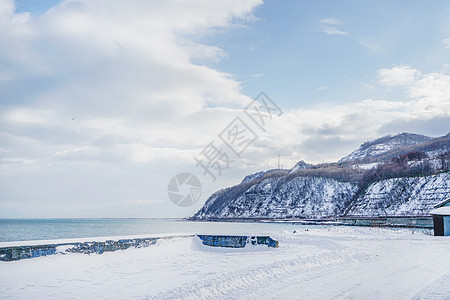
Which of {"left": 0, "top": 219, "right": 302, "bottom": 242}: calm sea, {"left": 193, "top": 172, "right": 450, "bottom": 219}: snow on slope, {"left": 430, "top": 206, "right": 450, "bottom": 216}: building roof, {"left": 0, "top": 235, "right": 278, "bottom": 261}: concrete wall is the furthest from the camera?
{"left": 193, "top": 172, "right": 450, "bottom": 219}: snow on slope

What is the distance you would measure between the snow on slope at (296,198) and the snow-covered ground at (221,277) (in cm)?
14135

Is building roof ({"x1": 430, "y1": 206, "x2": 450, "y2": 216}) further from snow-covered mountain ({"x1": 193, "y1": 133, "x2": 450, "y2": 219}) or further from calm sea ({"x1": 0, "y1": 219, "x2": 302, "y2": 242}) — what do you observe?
snow-covered mountain ({"x1": 193, "y1": 133, "x2": 450, "y2": 219})

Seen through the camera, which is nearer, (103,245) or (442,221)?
(103,245)

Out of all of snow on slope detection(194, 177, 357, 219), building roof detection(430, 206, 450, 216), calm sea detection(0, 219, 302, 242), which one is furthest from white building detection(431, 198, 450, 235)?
snow on slope detection(194, 177, 357, 219)

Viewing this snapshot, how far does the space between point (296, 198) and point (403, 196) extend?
55168 mm

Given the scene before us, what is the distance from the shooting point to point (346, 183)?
167m

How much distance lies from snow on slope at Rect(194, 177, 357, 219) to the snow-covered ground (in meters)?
141

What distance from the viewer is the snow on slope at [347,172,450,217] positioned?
99500 mm

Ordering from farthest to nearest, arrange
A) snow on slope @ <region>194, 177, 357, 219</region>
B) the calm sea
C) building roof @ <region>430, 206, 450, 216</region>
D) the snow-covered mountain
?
snow on slope @ <region>194, 177, 357, 219</region> → the snow-covered mountain → the calm sea → building roof @ <region>430, 206, 450, 216</region>

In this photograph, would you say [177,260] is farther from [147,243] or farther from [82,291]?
[82,291]

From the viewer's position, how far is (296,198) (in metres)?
165

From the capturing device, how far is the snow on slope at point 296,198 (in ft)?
509

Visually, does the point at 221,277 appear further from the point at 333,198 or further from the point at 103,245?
the point at 333,198

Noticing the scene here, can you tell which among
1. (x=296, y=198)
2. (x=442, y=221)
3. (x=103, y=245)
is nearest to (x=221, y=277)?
(x=103, y=245)
